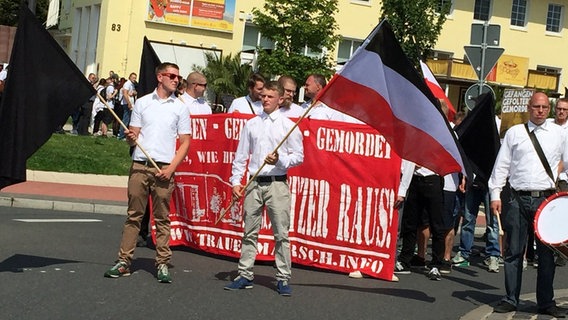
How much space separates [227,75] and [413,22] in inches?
304

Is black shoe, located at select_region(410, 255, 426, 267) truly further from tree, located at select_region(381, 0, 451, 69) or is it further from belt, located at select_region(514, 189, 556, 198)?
tree, located at select_region(381, 0, 451, 69)

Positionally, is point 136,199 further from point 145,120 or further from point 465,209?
point 465,209

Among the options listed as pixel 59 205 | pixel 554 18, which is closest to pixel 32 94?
pixel 59 205

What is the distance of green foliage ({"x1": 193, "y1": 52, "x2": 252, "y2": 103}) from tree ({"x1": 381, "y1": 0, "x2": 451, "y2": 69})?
6081mm

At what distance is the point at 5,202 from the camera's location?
1521 centimetres

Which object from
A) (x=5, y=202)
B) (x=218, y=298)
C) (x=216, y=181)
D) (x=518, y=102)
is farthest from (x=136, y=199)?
(x=518, y=102)

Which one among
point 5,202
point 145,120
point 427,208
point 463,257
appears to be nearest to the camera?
point 145,120

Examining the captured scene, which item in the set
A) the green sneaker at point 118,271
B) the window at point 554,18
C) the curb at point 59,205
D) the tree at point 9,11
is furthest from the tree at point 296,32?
Answer: the tree at point 9,11

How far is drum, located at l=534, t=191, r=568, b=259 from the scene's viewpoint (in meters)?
8.34

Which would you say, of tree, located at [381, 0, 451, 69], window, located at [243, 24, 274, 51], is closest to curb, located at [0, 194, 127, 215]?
tree, located at [381, 0, 451, 69]

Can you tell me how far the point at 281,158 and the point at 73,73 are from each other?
7.01 ft

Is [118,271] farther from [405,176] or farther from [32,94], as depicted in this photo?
[405,176]

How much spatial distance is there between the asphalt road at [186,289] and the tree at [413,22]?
2747 cm

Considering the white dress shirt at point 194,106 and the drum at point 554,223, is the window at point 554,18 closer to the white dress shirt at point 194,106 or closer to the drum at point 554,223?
the white dress shirt at point 194,106
